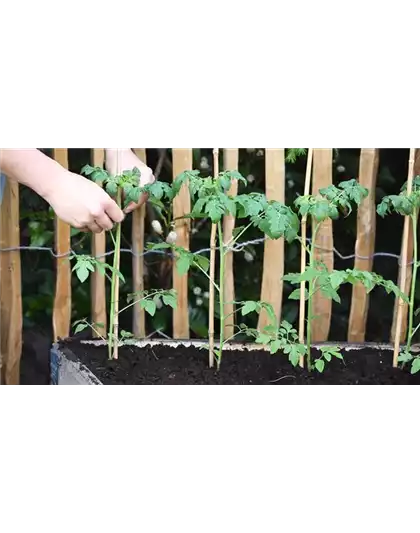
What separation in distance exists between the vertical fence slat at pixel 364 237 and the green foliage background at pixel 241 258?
4.2 inches

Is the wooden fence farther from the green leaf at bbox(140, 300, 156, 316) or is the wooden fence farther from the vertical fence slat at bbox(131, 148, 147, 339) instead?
the green leaf at bbox(140, 300, 156, 316)

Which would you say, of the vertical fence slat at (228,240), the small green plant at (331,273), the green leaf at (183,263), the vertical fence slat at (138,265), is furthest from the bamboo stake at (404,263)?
the vertical fence slat at (138,265)

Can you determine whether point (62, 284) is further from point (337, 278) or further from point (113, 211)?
point (337, 278)

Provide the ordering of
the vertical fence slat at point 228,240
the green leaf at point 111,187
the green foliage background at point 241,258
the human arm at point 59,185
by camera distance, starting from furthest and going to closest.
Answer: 1. the green foliage background at point 241,258
2. the vertical fence slat at point 228,240
3. the green leaf at point 111,187
4. the human arm at point 59,185

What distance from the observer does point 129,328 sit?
279cm

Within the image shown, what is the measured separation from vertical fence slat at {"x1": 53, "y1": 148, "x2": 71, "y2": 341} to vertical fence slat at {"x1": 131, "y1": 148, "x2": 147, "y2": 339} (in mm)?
208

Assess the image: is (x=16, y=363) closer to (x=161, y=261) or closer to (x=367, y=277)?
(x=161, y=261)

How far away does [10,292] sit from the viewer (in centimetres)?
274

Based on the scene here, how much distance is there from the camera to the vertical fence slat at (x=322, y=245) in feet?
8.43

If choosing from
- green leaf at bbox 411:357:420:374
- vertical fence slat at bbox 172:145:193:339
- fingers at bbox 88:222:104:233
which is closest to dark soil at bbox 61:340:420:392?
green leaf at bbox 411:357:420:374

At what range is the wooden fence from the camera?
2.58 m

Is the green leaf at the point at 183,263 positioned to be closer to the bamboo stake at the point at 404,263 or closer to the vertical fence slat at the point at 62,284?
the vertical fence slat at the point at 62,284

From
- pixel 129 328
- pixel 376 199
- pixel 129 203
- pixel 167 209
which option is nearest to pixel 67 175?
pixel 129 203

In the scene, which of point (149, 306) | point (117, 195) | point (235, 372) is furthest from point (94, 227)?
point (235, 372)
